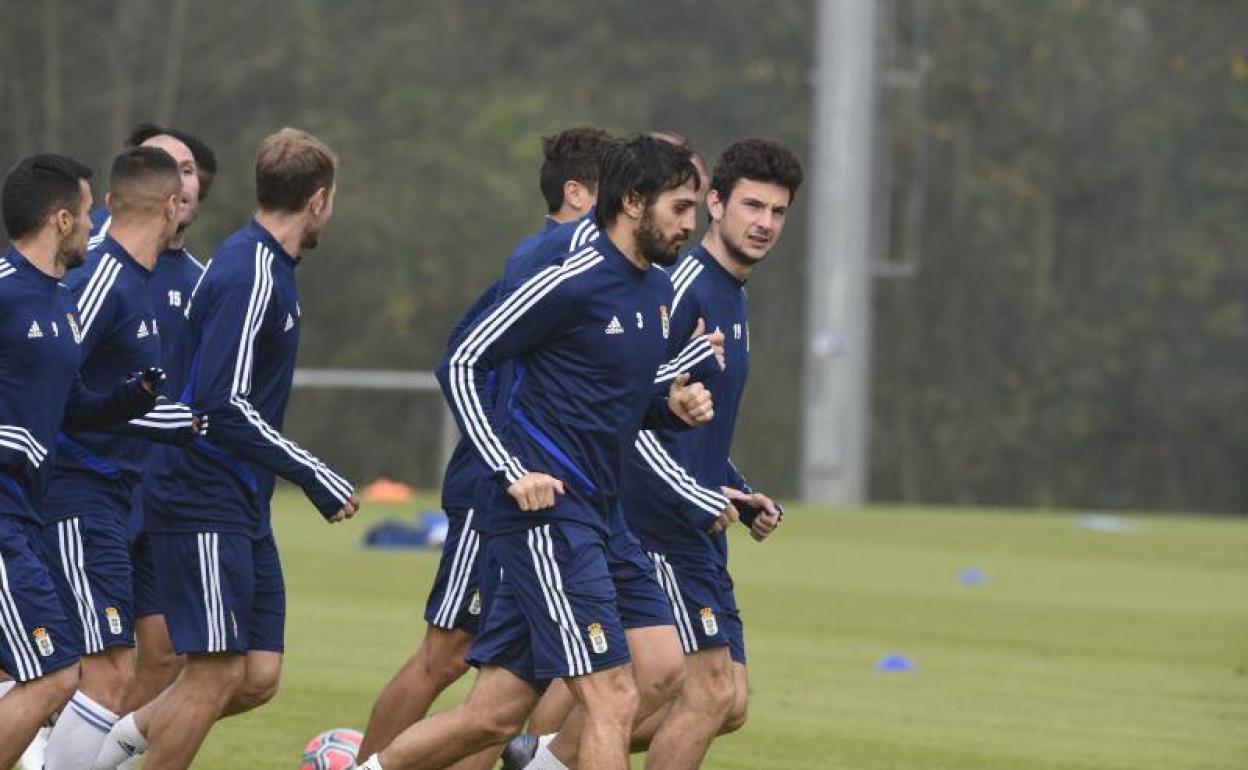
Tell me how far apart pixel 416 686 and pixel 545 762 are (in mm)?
806

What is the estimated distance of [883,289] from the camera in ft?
144

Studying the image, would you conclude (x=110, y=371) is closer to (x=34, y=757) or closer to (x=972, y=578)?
(x=34, y=757)

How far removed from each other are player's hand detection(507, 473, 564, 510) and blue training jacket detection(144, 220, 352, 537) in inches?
40.0

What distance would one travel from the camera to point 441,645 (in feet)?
29.3

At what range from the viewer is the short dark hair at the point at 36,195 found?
770cm

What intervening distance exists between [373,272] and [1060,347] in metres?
11.9

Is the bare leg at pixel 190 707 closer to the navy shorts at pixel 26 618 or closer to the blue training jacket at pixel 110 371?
the blue training jacket at pixel 110 371

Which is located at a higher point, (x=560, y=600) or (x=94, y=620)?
(x=560, y=600)

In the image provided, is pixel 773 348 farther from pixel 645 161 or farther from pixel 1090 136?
pixel 645 161

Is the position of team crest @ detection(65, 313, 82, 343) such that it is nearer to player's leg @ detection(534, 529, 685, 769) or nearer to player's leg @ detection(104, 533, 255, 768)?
player's leg @ detection(104, 533, 255, 768)

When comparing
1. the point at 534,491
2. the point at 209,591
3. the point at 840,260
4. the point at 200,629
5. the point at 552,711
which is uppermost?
the point at 534,491

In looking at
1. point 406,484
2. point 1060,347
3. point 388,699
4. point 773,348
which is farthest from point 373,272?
point 388,699

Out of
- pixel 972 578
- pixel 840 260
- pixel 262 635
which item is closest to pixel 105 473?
pixel 262 635

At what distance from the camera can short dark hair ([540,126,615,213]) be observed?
9.41m
